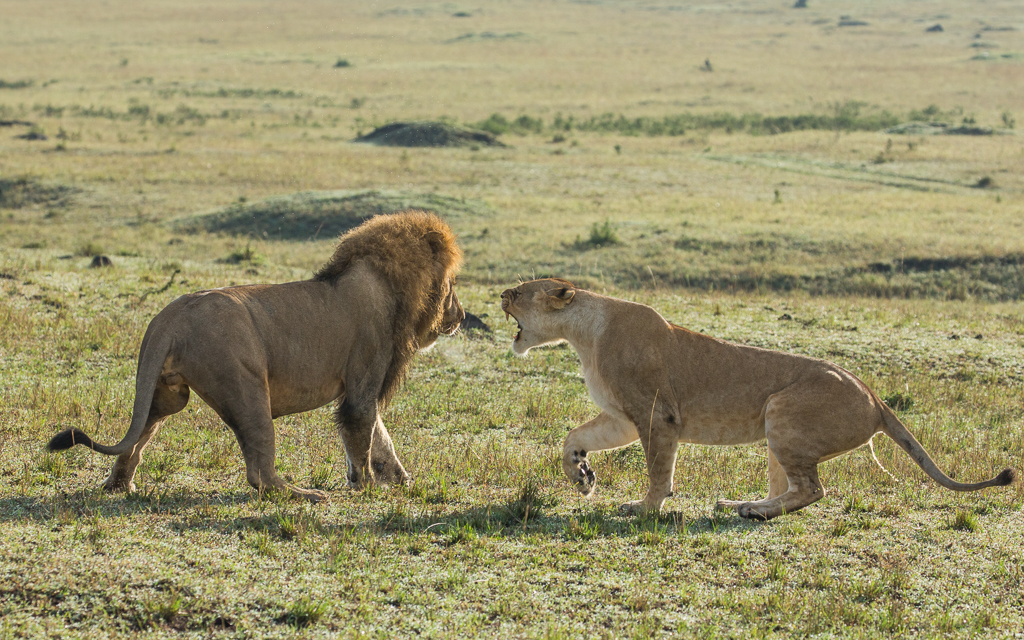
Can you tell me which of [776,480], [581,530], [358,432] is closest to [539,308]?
[358,432]

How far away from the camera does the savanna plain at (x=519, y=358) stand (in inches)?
205

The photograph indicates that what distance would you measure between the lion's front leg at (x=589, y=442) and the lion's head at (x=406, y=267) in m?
1.32

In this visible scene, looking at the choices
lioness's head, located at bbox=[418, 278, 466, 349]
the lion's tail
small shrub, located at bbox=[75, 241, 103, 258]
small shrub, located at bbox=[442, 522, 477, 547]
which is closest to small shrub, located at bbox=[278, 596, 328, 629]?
small shrub, located at bbox=[442, 522, 477, 547]

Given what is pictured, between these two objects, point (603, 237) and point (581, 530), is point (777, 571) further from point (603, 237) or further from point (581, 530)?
point (603, 237)

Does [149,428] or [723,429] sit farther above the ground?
[149,428]

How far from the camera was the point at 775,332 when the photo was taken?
1326 cm

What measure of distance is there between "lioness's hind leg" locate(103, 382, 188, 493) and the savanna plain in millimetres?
176

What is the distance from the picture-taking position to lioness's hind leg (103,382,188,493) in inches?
251

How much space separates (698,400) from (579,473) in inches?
39.2

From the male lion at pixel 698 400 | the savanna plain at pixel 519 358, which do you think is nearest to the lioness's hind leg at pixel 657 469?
the male lion at pixel 698 400

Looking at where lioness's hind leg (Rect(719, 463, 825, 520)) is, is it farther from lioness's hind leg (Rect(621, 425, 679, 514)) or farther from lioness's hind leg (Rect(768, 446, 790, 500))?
lioness's hind leg (Rect(621, 425, 679, 514))

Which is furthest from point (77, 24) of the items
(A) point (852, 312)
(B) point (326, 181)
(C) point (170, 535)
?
(C) point (170, 535)

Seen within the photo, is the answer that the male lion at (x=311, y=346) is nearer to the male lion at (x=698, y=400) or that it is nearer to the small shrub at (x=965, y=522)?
the male lion at (x=698, y=400)

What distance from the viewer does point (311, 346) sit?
679 cm
